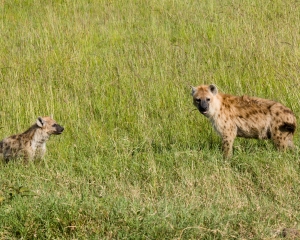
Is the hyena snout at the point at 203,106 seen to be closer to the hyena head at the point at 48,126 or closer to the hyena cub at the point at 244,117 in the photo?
the hyena cub at the point at 244,117

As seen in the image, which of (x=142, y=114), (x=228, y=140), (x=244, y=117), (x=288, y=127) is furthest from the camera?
(x=142, y=114)

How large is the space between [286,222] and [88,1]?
8.03 meters

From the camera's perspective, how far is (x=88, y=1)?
12039mm

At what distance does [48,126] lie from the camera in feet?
23.2

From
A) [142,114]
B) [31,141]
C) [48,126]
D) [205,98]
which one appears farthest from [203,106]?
[31,141]

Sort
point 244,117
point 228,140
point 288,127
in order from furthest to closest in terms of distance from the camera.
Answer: point 244,117
point 228,140
point 288,127

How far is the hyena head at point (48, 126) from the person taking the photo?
705cm

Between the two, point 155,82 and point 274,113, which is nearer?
point 274,113

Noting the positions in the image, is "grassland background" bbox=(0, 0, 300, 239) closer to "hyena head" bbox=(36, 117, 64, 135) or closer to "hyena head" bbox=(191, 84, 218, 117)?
"hyena head" bbox=(36, 117, 64, 135)

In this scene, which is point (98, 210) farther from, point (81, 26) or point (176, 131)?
point (81, 26)

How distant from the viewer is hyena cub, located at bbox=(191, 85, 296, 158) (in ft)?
22.0

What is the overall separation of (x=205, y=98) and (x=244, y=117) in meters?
0.46

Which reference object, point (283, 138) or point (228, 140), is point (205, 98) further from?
→ point (283, 138)

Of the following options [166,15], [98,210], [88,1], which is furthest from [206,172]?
[88,1]
